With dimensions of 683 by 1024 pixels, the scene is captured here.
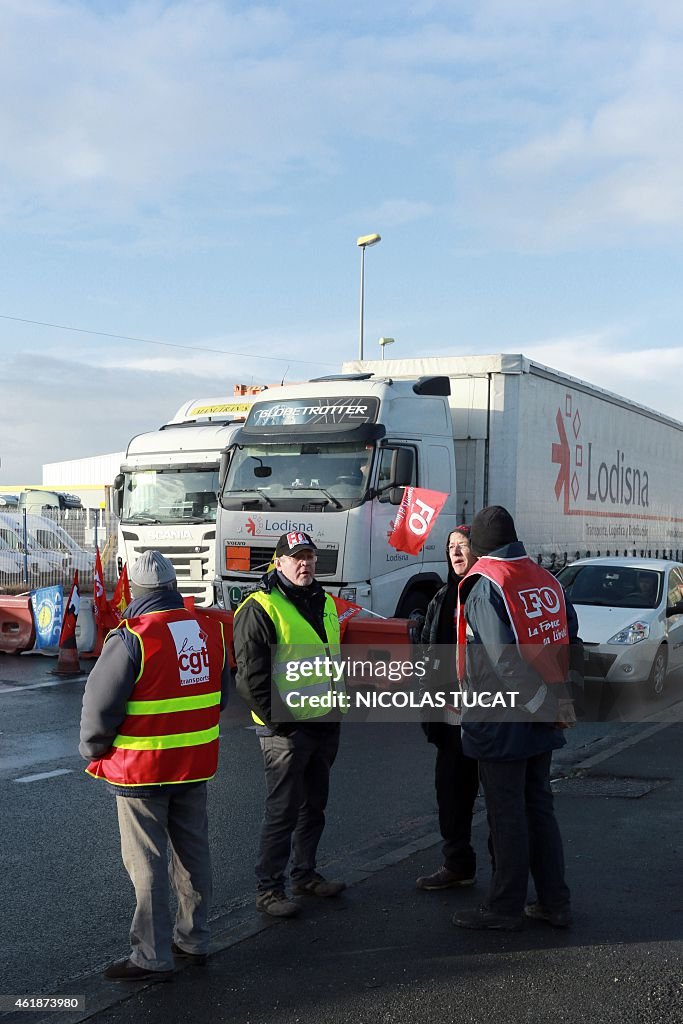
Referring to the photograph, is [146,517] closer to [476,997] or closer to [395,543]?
[395,543]

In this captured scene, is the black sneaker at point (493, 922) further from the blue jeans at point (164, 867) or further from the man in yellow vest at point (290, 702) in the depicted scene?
the blue jeans at point (164, 867)

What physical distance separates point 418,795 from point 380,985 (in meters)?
3.43

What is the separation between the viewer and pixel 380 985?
4.21 metres

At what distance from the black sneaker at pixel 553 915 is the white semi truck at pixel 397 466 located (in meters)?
7.16

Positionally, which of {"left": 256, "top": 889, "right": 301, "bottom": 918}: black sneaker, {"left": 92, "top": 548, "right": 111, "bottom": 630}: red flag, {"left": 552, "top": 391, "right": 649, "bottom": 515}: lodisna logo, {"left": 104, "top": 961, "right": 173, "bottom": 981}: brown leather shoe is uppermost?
{"left": 552, "top": 391, "right": 649, "bottom": 515}: lodisna logo

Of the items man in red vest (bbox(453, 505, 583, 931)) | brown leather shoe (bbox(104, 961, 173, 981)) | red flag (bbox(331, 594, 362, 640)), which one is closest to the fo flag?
red flag (bbox(331, 594, 362, 640))

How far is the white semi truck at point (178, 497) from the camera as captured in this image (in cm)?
1499

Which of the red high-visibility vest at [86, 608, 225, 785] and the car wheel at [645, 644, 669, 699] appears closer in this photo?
the red high-visibility vest at [86, 608, 225, 785]

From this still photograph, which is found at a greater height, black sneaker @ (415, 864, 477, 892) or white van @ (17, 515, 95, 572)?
white van @ (17, 515, 95, 572)

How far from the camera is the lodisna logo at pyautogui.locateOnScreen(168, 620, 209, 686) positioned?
4355mm

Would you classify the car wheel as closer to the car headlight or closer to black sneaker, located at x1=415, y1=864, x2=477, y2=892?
the car headlight

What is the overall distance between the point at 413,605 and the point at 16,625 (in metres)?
5.87

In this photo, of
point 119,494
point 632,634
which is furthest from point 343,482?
point 119,494

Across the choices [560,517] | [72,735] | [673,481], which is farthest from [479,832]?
[673,481]
